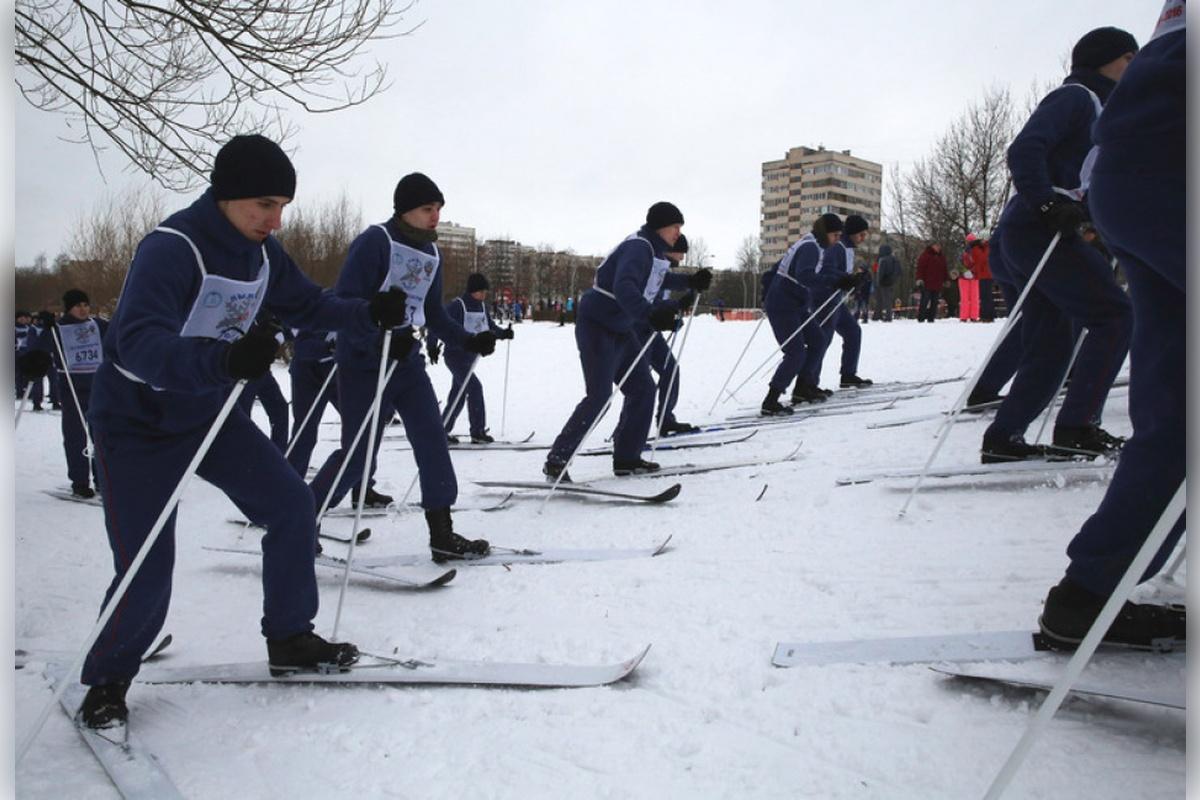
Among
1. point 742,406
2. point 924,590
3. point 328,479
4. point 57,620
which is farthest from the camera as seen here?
point 742,406

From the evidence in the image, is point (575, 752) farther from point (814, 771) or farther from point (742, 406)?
point (742, 406)

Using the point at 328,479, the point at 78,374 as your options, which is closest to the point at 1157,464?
the point at 328,479

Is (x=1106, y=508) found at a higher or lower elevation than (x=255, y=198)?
lower

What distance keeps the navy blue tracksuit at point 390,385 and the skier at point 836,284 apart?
18.1 feet

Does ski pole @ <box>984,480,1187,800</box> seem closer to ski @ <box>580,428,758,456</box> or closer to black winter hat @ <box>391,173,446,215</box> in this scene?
black winter hat @ <box>391,173,446,215</box>

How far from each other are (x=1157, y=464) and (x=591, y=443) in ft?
21.4

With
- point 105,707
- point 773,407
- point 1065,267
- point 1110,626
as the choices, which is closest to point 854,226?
point 773,407

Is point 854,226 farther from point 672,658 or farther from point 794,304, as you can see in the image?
point 672,658

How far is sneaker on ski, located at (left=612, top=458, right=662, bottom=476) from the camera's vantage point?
5.88 metres

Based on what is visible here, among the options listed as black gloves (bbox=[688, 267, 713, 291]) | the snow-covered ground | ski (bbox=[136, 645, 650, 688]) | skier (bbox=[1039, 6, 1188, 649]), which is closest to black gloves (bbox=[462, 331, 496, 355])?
the snow-covered ground

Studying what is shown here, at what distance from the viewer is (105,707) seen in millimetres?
2352

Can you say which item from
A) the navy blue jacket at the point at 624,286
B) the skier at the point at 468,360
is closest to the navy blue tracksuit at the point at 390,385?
the navy blue jacket at the point at 624,286

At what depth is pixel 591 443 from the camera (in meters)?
8.30

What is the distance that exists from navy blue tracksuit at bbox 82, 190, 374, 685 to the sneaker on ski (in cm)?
346
